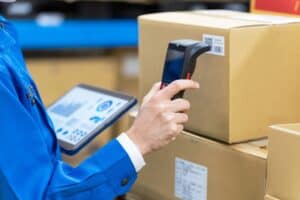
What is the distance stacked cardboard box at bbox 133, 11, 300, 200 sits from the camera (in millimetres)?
1188

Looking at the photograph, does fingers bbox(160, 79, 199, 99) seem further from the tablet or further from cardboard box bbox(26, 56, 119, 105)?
cardboard box bbox(26, 56, 119, 105)

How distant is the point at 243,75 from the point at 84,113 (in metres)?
0.37

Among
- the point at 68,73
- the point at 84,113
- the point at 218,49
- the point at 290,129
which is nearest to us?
the point at 290,129

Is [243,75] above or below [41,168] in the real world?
above

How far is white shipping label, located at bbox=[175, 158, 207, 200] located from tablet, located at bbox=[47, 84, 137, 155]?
6.2 inches

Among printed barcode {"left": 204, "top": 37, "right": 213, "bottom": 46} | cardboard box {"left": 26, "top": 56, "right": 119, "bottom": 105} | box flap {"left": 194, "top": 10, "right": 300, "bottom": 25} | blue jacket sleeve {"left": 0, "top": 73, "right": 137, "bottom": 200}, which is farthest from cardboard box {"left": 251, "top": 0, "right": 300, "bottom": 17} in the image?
cardboard box {"left": 26, "top": 56, "right": 119, "bottom": 105}

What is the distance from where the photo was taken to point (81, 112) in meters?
1.42

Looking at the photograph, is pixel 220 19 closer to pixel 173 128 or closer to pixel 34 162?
pixel 173 128

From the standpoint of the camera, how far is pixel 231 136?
122 centimetres

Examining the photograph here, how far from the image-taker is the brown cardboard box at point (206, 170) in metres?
1.18

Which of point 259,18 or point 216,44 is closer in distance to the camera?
point 216,44

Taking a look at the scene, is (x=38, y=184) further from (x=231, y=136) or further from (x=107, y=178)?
(x=231, y=136)

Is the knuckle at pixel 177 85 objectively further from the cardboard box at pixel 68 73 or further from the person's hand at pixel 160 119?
the cardboard box at pixel 68 73

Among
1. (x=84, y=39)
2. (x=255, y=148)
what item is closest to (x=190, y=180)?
(x=255, y=148)
